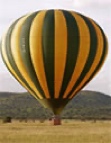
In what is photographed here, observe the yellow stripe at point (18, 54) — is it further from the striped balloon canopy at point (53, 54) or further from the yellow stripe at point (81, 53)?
the yellow stripe at point (81, 53)

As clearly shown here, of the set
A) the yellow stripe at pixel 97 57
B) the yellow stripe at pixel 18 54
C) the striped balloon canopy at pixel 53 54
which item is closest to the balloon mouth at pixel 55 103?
the striped balloon canopy at pixel 53 54

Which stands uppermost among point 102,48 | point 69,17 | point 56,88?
point 69,17

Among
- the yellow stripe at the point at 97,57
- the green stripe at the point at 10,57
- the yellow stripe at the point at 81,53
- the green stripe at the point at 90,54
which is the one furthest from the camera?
the yellow stripe at the point at 97,57

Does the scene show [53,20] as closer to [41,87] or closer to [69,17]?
[69,17]

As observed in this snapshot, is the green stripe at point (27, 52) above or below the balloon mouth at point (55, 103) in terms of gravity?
above

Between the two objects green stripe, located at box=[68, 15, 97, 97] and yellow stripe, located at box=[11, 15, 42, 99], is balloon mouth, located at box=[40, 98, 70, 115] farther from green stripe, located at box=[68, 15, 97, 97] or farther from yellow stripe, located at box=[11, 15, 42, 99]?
green stripe, located at box=[68, 15, 97, 97]

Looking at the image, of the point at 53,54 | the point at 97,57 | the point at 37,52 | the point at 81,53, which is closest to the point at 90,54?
the point at 97,57

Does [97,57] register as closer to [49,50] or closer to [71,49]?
[71,49]

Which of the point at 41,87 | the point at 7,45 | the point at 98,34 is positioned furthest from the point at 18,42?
the point at 98,34

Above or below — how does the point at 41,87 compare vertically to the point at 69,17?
below
